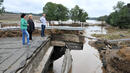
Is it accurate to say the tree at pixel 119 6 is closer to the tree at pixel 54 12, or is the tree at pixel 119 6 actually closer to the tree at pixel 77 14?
the tree at pixel 77 14

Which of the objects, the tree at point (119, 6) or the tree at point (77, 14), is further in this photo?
the tree at point (77, 14)

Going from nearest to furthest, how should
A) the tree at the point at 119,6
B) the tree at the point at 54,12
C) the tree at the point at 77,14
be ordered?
the tree at the point at 54,12 < the tree at the point at 119,6 < the tree at the point at 77,14

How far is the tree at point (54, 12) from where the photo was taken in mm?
34991

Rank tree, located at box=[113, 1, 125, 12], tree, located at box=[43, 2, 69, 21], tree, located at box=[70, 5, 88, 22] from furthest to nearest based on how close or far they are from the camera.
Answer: tree, located at box=[70, 5, 88, 22]
tree, located at box=[113, 1, 125, 12]
tree, located at box=[43, 2, 69, 21]

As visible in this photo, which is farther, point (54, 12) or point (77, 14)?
point (77, 14)

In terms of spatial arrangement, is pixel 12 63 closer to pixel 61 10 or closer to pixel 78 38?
pixel 78 38

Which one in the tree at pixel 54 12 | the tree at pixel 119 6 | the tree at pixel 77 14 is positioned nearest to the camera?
the tree at pixel 54 12

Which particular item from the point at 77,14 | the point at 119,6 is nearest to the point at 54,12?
the point at 77,14

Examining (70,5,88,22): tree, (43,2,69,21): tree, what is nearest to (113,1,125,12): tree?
(70,5,88,22): tree

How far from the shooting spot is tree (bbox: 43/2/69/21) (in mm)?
34991

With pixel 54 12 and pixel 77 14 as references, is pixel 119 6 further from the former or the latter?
pixel 54 12

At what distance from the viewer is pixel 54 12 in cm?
3625

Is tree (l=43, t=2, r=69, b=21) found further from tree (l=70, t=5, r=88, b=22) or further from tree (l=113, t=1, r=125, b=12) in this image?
tree (l=113, t=1, r=125, b=12)

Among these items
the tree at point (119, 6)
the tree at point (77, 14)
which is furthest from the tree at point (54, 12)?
the tree at point (119, 6)
